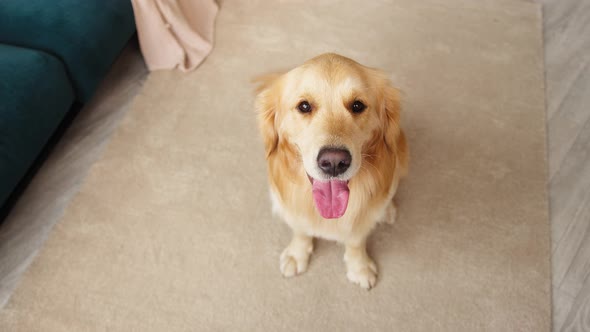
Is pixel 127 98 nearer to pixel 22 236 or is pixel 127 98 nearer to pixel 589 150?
pixel 22 236

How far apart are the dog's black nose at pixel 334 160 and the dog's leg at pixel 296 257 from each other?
646 millimetres

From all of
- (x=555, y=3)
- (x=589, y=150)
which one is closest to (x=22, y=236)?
(x=589, y=150)

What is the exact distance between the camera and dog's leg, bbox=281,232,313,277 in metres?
1.82

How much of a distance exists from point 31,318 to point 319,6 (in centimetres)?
234

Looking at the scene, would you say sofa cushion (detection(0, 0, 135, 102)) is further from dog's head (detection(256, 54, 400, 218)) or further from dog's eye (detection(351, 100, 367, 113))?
dog's eye (detection(351, 100, 367, 113))

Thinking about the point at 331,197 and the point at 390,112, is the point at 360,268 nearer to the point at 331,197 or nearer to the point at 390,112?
the point at 331,197

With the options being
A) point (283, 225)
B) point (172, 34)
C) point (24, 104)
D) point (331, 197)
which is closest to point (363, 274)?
point (283, 225)

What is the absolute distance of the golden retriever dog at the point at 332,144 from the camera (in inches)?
49.6

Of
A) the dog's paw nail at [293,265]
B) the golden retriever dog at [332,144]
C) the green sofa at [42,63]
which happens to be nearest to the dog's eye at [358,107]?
the golden retriever dog at [332,144]

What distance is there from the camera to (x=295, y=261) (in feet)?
6.06

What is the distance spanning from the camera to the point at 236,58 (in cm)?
257

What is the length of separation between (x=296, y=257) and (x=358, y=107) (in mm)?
786

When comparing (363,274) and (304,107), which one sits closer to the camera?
(304,107)

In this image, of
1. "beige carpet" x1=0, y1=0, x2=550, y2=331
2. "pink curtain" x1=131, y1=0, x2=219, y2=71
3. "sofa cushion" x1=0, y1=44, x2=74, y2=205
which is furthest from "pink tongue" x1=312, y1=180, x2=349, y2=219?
"pink curtain" x1=131, y1=0, x2=219, y2=71
